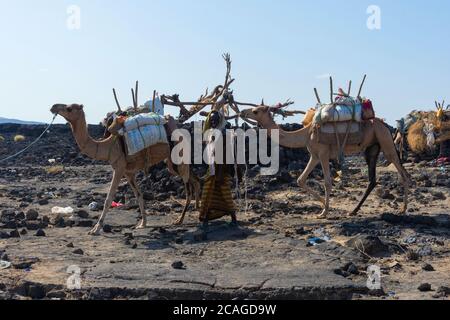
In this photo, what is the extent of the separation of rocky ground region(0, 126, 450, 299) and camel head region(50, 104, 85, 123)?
198 cm

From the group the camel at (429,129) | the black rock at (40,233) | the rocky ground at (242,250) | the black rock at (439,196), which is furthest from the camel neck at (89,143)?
the camel at (429,129)

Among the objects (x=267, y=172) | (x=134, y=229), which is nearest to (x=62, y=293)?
(x=134, y=229)

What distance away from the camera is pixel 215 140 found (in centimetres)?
988

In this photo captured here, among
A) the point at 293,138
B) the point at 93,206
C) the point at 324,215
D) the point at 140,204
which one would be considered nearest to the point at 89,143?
the point at 140,204

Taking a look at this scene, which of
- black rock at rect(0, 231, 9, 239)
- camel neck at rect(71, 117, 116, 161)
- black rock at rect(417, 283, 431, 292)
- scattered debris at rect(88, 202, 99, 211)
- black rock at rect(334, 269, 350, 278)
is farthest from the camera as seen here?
scattered debris at rect(88, 202, 99, 211)

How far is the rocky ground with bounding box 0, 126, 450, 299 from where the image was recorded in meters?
6.83

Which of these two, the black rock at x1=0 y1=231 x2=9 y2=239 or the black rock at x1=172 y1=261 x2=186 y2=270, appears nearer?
the black rock at x1=172 y1=261 x2=186 y2=270

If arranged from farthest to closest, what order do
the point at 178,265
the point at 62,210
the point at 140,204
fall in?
the point at 62,210 < the point at 140,204 < the point at 178,265

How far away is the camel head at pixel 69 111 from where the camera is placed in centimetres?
992

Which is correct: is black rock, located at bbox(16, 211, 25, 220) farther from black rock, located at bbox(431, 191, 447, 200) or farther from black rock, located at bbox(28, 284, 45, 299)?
black rock, located at bbox(431, 191, 447, 200)

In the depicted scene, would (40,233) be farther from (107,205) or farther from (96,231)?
(107,205)

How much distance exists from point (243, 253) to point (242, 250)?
0.20m

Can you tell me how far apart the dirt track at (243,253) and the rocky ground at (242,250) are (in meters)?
0.01

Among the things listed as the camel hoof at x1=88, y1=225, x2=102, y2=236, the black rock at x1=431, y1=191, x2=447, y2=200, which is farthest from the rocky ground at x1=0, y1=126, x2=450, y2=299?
the camel hoof at x1=88, y1=225, x2=102, y2=236
